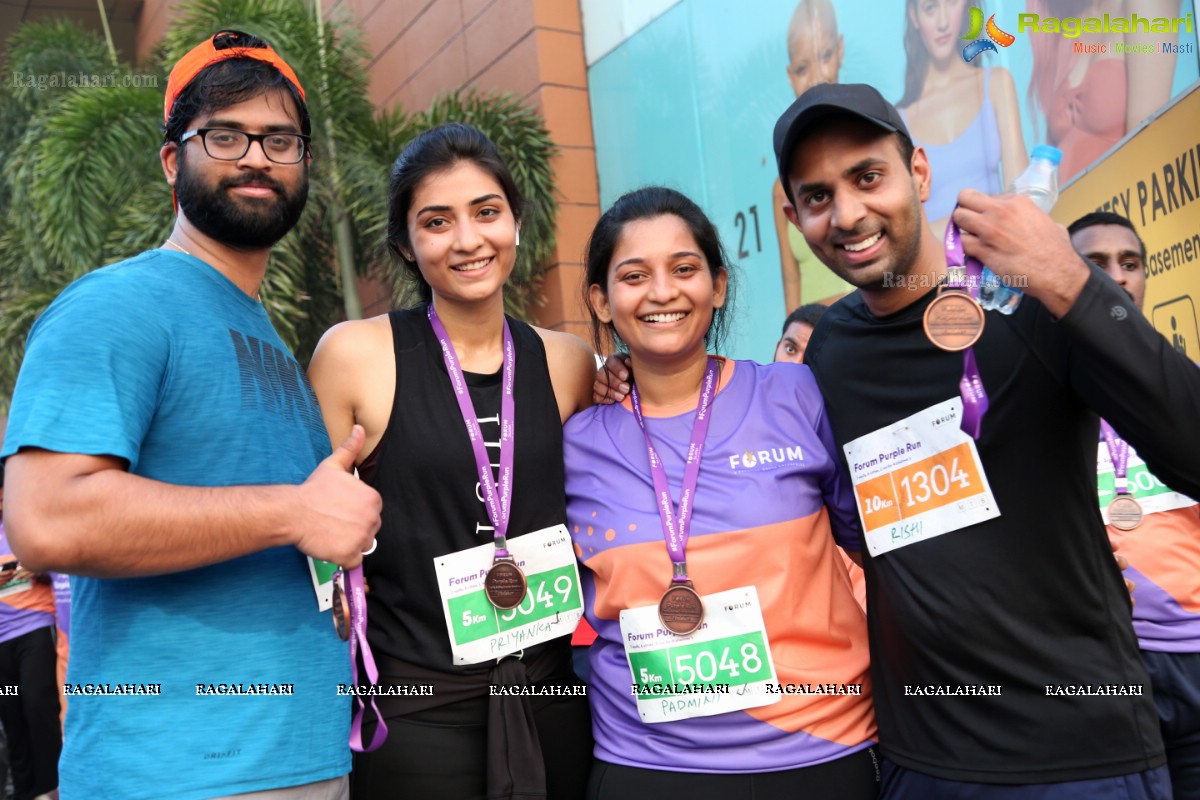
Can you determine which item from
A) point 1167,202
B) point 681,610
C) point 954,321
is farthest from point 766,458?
point 1167,202

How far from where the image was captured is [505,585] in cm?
219

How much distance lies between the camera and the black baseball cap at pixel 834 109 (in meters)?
1.99

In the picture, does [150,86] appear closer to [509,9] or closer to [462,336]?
[509,9]

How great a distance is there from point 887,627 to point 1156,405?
707 millimetres

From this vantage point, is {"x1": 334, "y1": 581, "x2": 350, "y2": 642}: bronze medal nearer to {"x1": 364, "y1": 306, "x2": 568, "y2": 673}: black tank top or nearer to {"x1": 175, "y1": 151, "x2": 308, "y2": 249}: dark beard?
{"x1": 364, "y1": 306, "x2": 568, "y2": 673}: black tank top

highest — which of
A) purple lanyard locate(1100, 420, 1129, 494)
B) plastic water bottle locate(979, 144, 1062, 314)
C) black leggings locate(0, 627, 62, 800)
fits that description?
plastic water bottle locate(979, 144, 1062, 314)

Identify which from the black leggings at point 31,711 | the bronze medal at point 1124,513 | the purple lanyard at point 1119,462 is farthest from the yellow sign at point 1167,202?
the black leggings at point 31,711

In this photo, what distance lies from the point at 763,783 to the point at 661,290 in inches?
43.2

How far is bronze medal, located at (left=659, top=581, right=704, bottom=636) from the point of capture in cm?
204

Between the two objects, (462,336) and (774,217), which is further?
(774,217)

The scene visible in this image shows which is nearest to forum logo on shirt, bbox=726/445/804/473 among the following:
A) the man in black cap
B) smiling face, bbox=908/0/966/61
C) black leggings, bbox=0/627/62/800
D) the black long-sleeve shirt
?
the man in black cap

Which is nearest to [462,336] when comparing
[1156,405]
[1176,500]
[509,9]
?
[1156,405]

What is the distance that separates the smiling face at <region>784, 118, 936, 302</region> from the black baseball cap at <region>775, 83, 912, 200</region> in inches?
1.0

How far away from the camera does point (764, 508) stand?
2109mm
